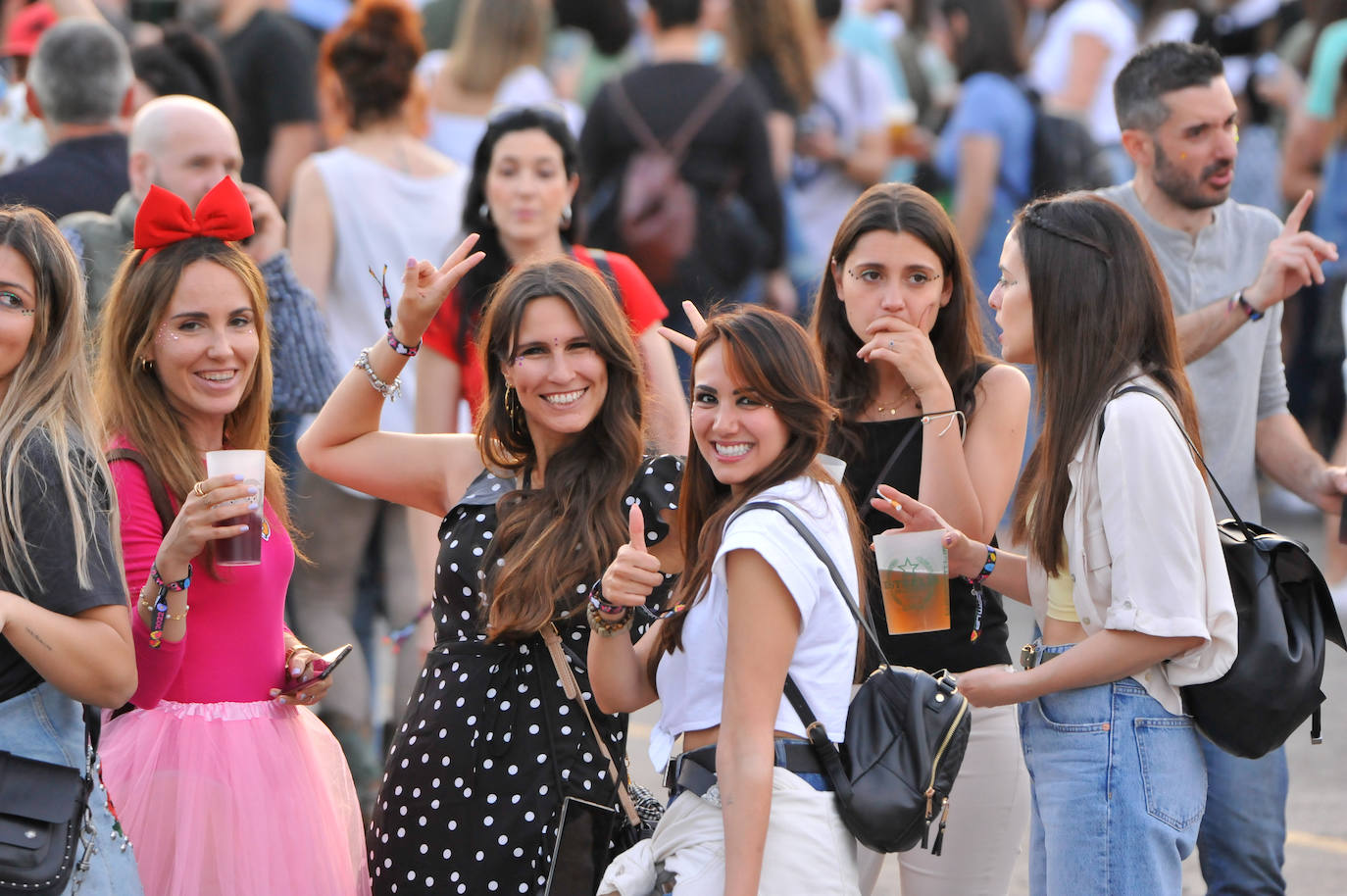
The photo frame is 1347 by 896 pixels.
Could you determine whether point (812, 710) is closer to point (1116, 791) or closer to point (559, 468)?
point (1116, 791)

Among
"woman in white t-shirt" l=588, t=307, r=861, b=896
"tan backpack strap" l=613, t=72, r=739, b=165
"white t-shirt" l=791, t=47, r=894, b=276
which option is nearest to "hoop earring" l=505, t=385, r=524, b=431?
"woman in white t-shirt" l=588, t=307, r=861, b=896

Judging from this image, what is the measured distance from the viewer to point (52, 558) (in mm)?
2777

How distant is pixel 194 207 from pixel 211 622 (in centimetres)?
196

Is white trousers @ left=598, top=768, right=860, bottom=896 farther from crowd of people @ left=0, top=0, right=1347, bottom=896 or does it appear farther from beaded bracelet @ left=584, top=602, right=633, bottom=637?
beaded bracelet @ left=584, top=602, right=633, bottom=637

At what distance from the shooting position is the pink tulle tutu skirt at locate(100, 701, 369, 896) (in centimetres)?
327

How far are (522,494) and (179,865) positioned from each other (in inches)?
39.6

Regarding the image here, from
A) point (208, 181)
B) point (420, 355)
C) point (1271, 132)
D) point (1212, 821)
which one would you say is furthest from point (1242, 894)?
point (1271, 132)

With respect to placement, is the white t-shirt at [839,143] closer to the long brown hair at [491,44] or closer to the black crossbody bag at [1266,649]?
the long brown hair at [491,44]

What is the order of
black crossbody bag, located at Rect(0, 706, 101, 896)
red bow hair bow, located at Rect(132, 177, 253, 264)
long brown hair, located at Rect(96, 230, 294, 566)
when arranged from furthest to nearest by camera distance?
red bow hair bow, located at Rect(132, 177, 253, 264) → long brown hair, located at Rect(96, 230, 294, 566) → black crossbody bag, located at Rect(0, 706, 101, 896)

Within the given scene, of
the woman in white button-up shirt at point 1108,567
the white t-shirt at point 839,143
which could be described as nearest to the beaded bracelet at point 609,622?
the woman in white button-up shirt at point 1108,567

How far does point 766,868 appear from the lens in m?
2.77

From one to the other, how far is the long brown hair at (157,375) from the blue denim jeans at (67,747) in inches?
25.9

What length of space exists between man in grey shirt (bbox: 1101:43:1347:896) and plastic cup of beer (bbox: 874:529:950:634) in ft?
3.86

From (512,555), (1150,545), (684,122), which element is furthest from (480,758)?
(684,122)
